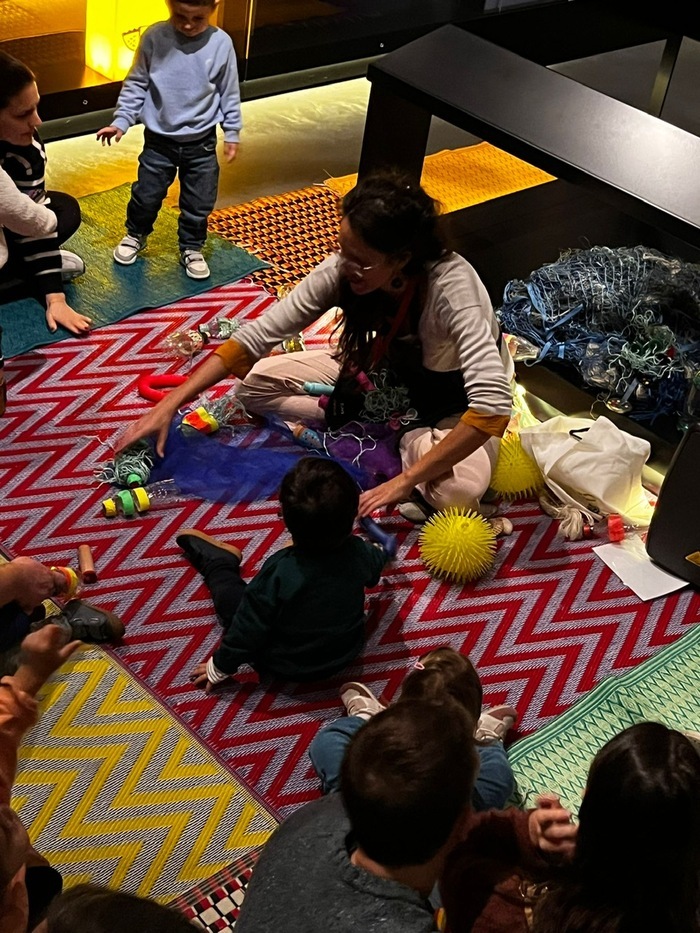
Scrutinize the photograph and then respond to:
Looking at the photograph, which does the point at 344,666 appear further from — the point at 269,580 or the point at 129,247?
the point at 129,247

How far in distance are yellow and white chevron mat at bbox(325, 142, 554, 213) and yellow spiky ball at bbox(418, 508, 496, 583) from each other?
1.53 meters

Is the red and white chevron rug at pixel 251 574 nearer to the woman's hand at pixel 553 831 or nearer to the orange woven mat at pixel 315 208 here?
the woman's hand at pixel 553 831

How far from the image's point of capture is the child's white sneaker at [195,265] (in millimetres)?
2908

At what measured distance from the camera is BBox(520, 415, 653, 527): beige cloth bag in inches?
91.8

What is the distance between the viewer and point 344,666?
6.43 ft

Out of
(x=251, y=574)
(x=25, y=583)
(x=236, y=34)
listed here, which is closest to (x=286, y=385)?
(x=251, y=574)

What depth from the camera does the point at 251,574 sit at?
7.06ft

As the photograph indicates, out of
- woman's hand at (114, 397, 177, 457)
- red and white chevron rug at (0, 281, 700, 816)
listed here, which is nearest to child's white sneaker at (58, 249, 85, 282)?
red and white chevron rug at (0, 281, 700, 816)

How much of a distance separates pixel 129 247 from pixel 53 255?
0.93 feet

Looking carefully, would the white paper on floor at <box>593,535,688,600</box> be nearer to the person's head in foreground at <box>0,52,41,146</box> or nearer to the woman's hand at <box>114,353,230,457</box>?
the woman's hand at <box>114,353,230,457</box>

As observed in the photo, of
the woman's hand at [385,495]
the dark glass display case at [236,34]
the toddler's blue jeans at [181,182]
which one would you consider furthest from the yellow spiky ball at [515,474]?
the dark glass display case at [236,34]

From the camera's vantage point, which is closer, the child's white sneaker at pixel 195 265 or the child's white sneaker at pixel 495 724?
the child's white sneaker at pixel 495 724

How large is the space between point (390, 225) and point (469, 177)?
69.9 inches

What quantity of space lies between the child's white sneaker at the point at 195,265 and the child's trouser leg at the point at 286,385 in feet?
1.73
